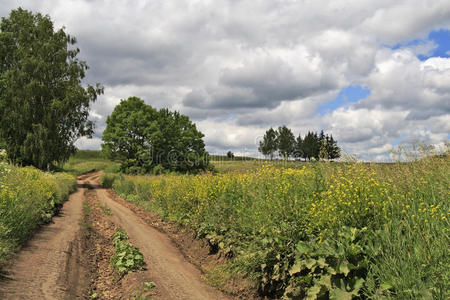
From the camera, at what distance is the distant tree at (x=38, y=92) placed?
29.8 meters

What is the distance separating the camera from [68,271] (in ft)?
22.3

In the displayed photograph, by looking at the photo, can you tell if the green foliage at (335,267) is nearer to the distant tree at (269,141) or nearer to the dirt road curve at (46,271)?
the dirt road curve at (46,271)

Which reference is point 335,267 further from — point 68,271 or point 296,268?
point 68,271

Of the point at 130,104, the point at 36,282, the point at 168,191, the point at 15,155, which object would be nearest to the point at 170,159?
the point at 130,104

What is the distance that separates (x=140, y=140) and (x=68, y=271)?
1495 inches

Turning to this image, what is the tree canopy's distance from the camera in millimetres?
41906

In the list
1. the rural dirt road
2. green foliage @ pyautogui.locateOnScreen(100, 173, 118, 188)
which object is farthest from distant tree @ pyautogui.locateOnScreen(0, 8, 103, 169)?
the rural dirt road

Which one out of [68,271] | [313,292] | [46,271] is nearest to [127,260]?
[68,271]

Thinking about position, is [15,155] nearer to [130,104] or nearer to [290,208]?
[130,104]

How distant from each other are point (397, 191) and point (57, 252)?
7.73 meters

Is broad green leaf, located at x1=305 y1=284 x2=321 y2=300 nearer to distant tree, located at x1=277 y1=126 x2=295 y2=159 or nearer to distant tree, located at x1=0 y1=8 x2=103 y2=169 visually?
distant tree, located at x1=0 y1=8 x2=103 y2=169

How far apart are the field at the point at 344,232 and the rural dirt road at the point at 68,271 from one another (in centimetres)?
76

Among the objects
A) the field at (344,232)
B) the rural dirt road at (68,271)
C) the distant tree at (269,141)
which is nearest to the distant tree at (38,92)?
the rural dirt road at (68,271)

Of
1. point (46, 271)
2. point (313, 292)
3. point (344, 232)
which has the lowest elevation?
point (46, 271)
